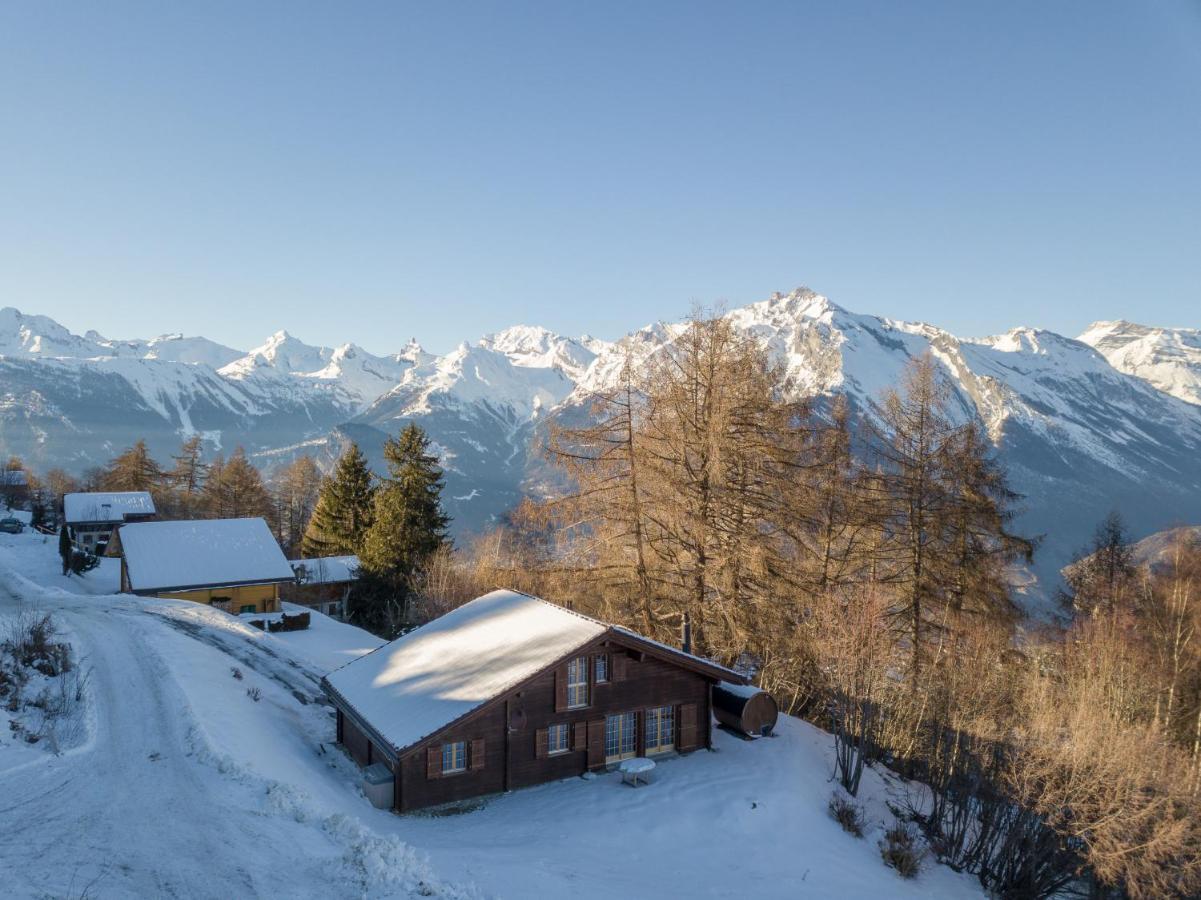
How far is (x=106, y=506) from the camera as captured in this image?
65.7 metres

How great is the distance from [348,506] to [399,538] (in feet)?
45.9

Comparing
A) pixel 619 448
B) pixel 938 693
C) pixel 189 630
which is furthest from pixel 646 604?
pixel 189 630

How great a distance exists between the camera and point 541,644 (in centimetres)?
2127

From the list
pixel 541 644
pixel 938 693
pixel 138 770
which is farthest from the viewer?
pixel 938 693

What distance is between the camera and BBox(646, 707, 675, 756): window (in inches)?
886

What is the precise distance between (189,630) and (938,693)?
103 ft

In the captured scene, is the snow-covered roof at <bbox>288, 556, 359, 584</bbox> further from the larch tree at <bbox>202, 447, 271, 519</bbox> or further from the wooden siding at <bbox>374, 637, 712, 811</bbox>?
the wooden siding at <bbox>374, 637, 712, 811</bbox>

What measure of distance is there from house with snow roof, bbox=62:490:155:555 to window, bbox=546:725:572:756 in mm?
60696

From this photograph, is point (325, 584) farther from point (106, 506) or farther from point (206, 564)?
point (106, 506)

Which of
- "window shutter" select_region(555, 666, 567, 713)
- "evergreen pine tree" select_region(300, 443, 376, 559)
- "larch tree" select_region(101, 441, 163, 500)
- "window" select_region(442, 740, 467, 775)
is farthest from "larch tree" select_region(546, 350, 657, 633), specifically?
"larch tree" select_region(101, 441, 163, 500)

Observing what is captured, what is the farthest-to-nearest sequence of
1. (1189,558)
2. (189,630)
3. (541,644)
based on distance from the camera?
1. (1189,558)
2. (189,630)
3. (541,644)

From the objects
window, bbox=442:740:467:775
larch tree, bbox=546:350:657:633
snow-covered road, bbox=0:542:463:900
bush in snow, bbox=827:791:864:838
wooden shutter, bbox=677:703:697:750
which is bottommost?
bush in snow, bbox=827:791:864:838

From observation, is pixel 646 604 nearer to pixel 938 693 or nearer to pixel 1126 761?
pixel 938 693

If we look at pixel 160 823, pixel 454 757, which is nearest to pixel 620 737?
pixel 454 757
